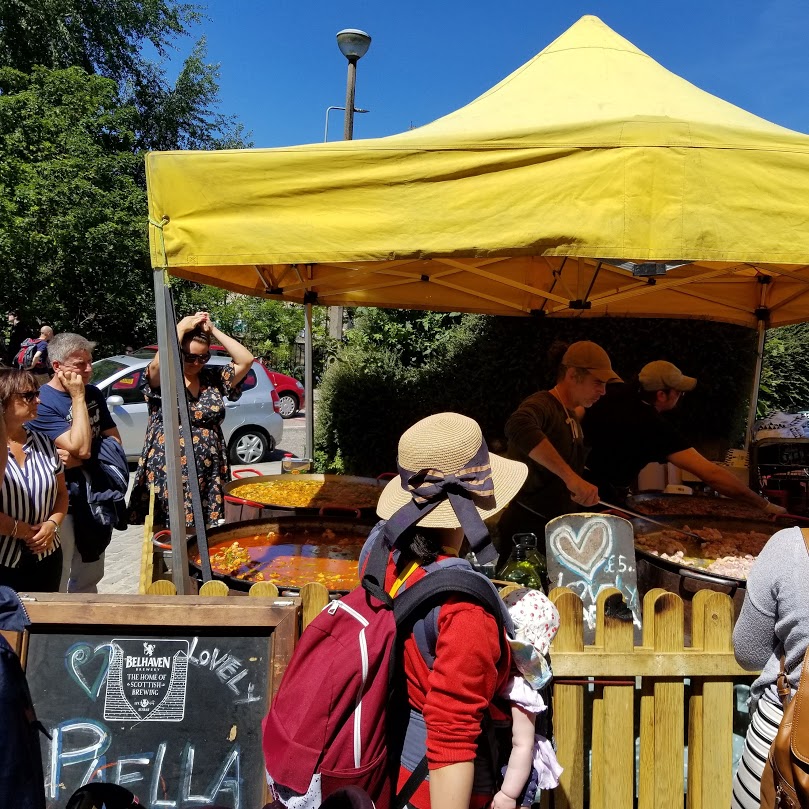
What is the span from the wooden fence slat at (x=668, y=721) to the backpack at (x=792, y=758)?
2.55 ft

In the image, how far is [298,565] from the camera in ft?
13.0

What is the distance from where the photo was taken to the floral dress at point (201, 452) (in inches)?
176

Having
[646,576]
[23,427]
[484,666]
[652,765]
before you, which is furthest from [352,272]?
[484,666]

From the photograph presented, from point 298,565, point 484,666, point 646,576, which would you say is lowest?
point 298,565

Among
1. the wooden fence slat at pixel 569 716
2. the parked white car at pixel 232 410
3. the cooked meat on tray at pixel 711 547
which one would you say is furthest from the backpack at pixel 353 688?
the parked white car at pixel 232 410

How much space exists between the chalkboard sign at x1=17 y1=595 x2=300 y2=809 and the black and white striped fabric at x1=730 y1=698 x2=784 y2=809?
1.41m

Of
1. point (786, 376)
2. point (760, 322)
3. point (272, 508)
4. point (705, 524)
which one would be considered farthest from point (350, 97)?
point (705, 524)

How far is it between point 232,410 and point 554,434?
8.82 metres

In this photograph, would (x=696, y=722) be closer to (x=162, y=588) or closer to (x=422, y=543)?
(x=422, y=543)

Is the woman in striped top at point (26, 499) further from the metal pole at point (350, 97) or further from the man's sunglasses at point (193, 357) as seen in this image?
the metal pole at point (350, 97)

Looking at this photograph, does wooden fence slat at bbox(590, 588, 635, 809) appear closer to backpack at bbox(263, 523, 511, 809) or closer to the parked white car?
backpack at bbox(263, 523, 511, 809)

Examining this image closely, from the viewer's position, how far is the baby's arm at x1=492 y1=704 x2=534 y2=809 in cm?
164

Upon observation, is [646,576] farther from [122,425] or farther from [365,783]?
[122,425]

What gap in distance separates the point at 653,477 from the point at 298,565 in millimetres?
3211
